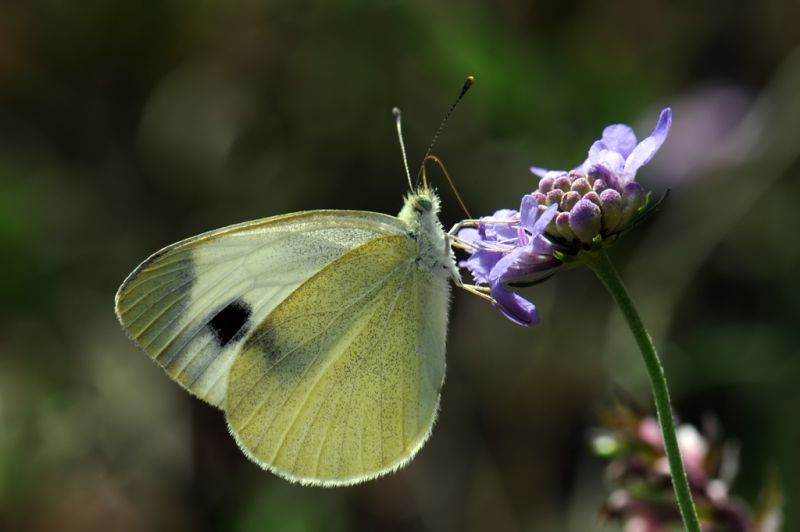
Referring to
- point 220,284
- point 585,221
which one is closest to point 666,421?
point 585,221

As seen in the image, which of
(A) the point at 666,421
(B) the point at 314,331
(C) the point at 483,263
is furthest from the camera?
(B) the point at 314,331

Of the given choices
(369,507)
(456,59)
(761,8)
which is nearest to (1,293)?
(369,507)

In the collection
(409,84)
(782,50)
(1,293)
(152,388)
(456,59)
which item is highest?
(782,50)

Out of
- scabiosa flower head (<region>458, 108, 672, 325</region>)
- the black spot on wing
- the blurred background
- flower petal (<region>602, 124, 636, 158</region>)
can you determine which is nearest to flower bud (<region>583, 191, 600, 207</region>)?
scabiosa flower head (<region>458, 108, 672, 325</region>)

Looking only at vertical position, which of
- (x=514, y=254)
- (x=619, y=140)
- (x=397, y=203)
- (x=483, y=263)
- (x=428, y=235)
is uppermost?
(x=619, y=140)

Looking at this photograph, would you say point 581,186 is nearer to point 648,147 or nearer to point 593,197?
point 593,197

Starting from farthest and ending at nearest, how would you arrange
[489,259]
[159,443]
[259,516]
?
[159,443], [259,516], [489,259]

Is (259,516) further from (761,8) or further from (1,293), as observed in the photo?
(761,8)

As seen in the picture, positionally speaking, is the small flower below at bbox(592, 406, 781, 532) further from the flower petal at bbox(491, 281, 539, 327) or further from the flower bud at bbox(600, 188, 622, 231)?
the flower bud at bbox(600, 188, 622, 231)
